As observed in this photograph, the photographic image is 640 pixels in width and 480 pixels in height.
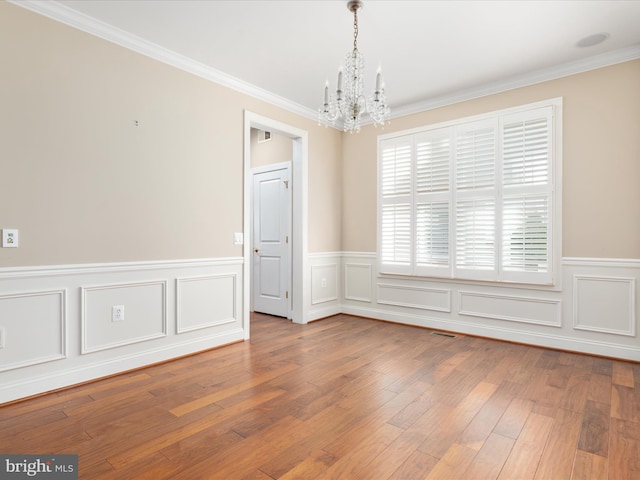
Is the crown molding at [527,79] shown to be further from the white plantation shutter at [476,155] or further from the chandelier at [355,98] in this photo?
the chandelier at [355,98]

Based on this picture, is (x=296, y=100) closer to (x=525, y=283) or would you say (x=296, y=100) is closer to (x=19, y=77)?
(x=19, y=77)

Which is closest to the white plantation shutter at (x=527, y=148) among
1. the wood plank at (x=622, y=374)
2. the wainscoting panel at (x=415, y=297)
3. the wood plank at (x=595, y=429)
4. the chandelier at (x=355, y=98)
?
the wainscoting panel at (x=415, y=297)

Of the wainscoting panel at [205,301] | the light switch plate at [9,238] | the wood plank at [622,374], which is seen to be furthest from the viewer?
the wainscoting panel at [205,301]

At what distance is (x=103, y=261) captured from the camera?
9.87 ft

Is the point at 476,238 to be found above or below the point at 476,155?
below

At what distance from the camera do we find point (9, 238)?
2.55 meters

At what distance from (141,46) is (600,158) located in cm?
445

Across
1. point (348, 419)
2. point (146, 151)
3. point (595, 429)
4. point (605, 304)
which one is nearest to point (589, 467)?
point (595, 429)

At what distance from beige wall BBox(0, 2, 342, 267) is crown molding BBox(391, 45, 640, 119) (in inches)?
87.3

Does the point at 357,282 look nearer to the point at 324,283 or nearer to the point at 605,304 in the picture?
the point at 324,283

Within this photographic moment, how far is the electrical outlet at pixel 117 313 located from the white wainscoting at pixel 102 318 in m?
0.02

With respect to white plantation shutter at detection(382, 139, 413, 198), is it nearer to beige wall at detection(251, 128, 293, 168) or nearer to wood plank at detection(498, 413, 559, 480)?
beige wall at detection(251, 128, 293, 168)

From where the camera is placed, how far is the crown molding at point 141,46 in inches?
106

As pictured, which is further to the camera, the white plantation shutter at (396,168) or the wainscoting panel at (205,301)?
the white plantation shutter at (396,168)
